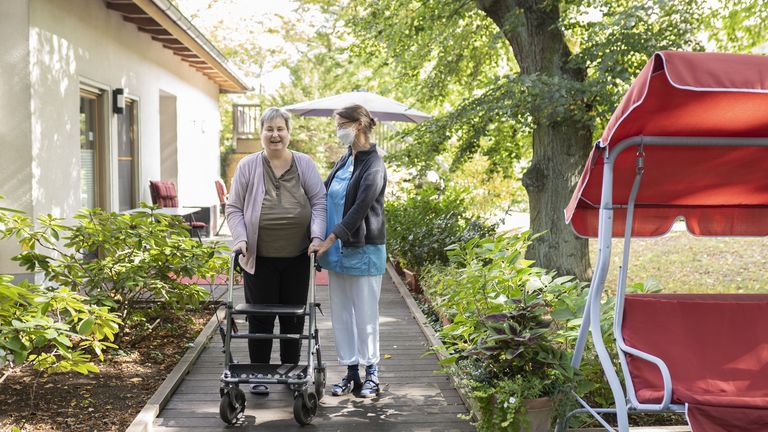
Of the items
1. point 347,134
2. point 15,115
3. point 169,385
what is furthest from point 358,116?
point 15,115

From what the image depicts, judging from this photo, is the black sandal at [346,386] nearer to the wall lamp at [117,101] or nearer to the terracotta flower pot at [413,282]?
the terracotta flower pot at [413,282]

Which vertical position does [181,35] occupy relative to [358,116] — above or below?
above

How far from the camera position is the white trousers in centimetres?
520

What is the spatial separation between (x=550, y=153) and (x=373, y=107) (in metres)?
3.48

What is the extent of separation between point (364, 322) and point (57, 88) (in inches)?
181

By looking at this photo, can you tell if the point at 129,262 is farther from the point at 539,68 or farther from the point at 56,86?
the point at 539,68

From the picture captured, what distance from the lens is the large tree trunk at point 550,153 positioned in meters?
9.90

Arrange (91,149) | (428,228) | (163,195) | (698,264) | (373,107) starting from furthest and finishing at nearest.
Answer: (698,264)
(373,107)
(163,195)
(428,228)
(91,149)

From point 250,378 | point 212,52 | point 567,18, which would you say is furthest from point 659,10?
point 212,52

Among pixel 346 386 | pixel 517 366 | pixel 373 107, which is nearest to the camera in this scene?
pixel 517 366

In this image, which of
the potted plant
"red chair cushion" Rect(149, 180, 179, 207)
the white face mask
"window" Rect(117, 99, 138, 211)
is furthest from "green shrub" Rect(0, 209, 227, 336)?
"red chair cushion" Rect(149, 180, 179, 207)

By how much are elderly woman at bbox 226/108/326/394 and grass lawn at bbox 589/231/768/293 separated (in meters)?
7.22

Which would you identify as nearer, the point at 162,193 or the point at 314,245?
the point at 314,245

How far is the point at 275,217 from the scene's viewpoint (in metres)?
4.93
